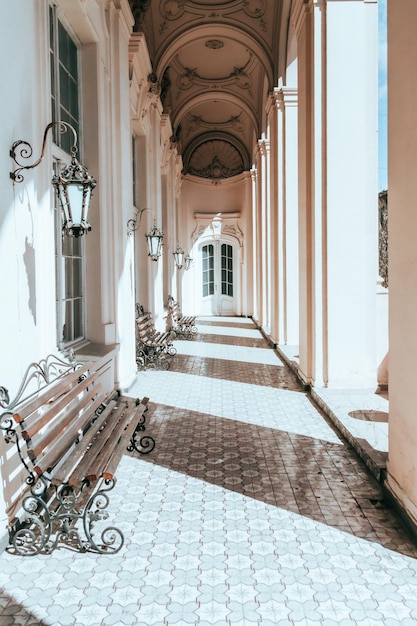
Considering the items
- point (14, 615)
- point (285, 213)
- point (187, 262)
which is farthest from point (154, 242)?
point (187, 262)

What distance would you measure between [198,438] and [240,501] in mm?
1671

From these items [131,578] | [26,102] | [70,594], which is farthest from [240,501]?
[26,102]

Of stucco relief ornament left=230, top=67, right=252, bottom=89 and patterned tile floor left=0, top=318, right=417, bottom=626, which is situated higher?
stucco relief ornament left=230, top=67, right=252, bottom=89

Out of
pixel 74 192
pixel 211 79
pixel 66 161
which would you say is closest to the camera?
pixel 74 192

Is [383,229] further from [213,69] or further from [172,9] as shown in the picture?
[213,69]

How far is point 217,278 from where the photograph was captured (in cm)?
2367

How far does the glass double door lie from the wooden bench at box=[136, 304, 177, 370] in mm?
12323

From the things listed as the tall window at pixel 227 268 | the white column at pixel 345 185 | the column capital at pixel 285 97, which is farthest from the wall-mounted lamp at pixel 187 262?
the white column at pixel 345 185

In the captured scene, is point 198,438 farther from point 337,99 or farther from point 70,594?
point 337,99

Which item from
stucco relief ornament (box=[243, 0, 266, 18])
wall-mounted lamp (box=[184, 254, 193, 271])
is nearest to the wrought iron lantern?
stucco relief ornament (box=[243, 0, 266, 18])

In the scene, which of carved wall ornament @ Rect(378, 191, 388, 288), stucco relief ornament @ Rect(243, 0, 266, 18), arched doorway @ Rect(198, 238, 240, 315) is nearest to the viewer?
carved wall ornament @ Rect(378, 191, 388, 288)

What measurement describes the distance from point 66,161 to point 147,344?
16.4 feet

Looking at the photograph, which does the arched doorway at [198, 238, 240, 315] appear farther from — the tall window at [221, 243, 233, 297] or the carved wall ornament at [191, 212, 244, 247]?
the carved wall ornament at [191, 212, 244, 247]

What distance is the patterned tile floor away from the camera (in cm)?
272
